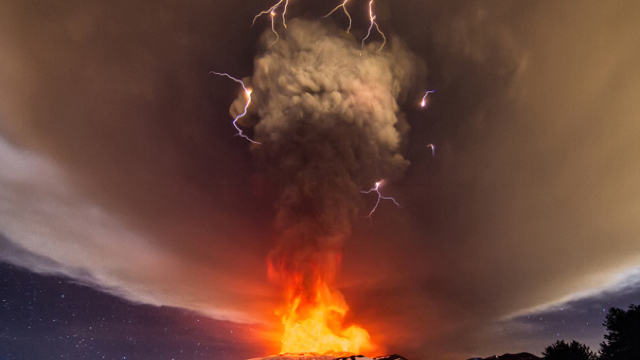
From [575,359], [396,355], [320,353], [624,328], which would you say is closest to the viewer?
[624,328]

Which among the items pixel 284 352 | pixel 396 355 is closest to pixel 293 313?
pixel 284 352

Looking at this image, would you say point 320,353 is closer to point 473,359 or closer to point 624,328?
point 624,328

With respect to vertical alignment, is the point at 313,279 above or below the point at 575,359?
above

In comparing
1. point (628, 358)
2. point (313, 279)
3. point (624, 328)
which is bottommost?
point (628, 358)

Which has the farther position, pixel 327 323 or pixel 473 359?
Result: pixel 473 359

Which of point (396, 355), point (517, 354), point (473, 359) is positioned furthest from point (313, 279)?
point (517, 354)

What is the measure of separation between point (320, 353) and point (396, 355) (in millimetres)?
56522

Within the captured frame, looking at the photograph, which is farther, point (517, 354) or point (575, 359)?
point (517, 354)

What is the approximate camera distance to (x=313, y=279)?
74.9 metres

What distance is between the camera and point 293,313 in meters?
72.0

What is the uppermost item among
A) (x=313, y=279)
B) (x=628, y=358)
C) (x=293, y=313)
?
(x=313, y=279)

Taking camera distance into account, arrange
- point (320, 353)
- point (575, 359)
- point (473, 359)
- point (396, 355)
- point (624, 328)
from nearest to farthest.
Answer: point (624, 328) → point (575, 359) → point (320, 353) → point (396, 355) → point (473, 359)

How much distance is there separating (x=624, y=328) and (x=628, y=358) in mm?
6013

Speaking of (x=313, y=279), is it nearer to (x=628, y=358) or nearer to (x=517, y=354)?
(x=628, y=358)
